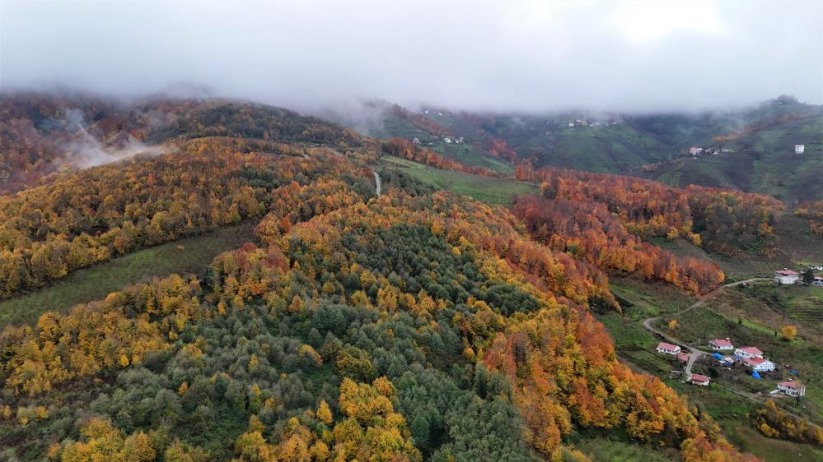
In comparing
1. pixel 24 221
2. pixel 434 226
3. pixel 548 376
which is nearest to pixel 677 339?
pixel 548 376

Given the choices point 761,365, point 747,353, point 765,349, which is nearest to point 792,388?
point 761,365

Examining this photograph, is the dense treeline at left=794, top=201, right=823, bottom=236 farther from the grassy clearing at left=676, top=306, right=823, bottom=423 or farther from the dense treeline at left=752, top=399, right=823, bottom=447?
the dense treeline at left=752, top=399, right=823, bottom=447

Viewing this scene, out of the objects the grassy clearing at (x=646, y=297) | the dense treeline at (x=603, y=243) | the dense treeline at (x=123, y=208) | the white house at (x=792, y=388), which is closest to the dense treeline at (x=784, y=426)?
the white house at (x=792, y=388)

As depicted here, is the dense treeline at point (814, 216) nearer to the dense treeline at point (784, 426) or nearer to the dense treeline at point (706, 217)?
the dense treeline at point (706, 217)

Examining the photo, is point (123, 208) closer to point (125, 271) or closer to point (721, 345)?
point (125, 271)

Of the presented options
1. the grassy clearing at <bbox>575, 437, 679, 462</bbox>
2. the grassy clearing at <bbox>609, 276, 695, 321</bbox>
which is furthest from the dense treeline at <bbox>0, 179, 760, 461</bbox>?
the grassy clearing at <bbox>609, 276, 695, 321</bbox>

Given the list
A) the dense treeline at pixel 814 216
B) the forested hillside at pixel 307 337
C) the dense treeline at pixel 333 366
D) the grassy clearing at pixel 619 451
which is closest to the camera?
the dense treeline at pixel 333 366

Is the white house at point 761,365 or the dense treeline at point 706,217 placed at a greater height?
the dense treeline at point 706,217

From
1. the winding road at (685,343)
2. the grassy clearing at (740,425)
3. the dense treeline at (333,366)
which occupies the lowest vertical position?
the grassy clearing at (740,425)
